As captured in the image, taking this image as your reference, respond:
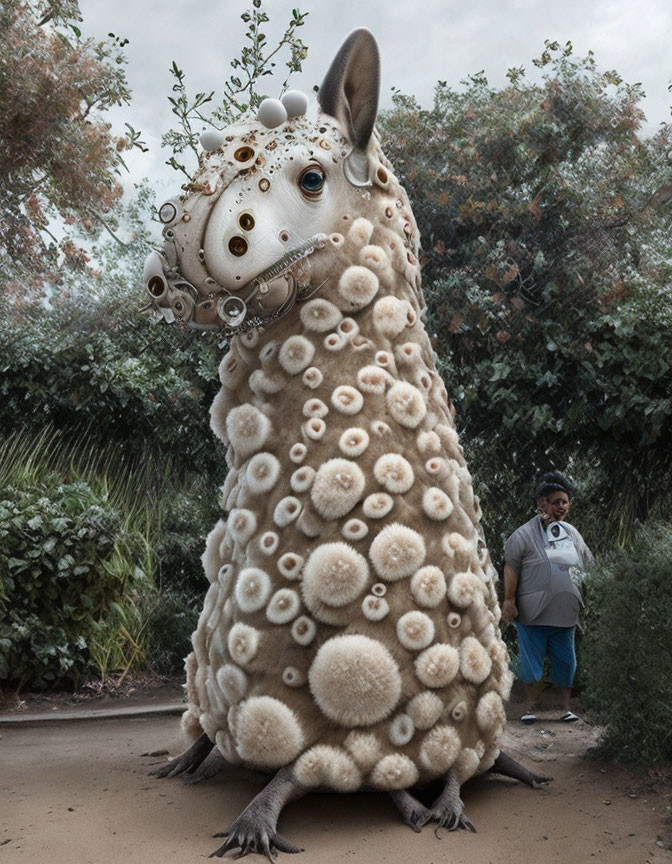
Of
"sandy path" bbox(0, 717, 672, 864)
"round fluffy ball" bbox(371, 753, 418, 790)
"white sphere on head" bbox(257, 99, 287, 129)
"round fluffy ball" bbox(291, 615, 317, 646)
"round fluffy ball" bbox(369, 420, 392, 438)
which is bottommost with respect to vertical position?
"sandy path" bbox(0, 717, 672, 864)

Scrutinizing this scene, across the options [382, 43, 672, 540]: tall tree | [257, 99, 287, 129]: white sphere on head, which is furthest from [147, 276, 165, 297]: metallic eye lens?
[382, 43, 672, 540]: tall tree

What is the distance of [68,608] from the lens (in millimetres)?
7836

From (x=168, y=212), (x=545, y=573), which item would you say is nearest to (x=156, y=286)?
(x=168, y=212)

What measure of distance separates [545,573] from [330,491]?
2819mm

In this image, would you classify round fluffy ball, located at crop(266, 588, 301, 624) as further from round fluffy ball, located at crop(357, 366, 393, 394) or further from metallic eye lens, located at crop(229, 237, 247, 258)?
metallic eye lens, located at crop(229, 237, 247, 258)

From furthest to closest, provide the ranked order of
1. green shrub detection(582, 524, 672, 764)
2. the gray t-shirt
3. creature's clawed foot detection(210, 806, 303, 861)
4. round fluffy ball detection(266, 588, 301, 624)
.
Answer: the gray t-shirt
green shrub detection(582, 524, 672, 764)
round fluffy ball detection(266, 588, 301, 624)
creature's clawed foot detection(210, 806, 303, 861)

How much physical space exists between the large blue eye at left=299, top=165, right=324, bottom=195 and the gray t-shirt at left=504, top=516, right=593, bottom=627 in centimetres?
313

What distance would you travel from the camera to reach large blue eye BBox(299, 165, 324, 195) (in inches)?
161

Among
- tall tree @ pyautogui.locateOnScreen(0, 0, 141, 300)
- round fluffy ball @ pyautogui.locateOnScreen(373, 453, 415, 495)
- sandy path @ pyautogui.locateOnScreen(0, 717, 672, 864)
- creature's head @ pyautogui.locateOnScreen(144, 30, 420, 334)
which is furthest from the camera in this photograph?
tall tree @ pyautogui.locateOnScreen(0, 0, 141, 300)

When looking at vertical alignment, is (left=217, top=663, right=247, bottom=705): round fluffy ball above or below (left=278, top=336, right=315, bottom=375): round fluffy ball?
below

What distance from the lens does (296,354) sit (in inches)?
159

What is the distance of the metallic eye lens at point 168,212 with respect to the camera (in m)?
4.05

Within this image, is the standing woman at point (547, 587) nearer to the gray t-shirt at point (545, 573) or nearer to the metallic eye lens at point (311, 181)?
the gray t-shirt at point (545, 573)

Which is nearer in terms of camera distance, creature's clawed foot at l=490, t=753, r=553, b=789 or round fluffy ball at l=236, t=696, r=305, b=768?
round fluffy ball at l=236, t=696, r=305, b=768
